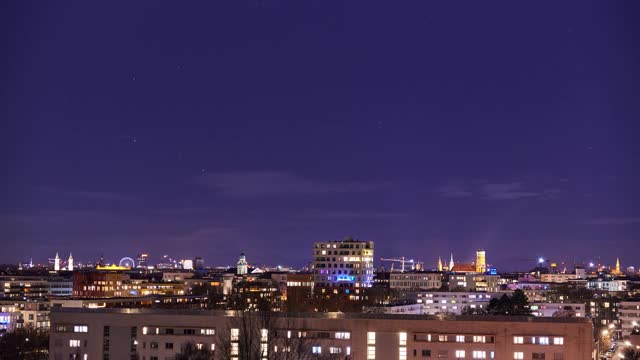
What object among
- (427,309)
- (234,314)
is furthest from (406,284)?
(234,314)

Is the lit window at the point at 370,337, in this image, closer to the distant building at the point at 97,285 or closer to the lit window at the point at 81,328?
the lit window at the point at 81,328

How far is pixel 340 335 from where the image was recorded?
36.2m

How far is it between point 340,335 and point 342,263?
64.2 metres

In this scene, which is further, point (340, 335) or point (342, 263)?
point (342, 263)

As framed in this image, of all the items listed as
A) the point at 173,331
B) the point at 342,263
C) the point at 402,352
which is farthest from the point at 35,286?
the point at 402,352

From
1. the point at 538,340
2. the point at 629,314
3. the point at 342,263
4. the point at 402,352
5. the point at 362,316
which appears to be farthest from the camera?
the point at 342,263

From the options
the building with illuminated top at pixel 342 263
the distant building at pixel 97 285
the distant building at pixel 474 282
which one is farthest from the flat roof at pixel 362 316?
the distant building at pixel 474 282

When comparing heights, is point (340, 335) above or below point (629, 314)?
above

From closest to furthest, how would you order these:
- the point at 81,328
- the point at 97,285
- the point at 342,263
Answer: the point at 81,328, the point at 342,263, the point at 97,285

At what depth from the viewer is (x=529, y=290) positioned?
11694cm

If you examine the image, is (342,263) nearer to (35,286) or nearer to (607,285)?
(35,286)

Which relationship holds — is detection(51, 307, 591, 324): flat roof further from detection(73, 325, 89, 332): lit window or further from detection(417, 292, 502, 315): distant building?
detection(417, 292, 502, 315): distant building

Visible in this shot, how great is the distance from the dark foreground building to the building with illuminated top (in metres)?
61.1

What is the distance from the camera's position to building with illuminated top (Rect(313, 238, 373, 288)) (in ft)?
326
